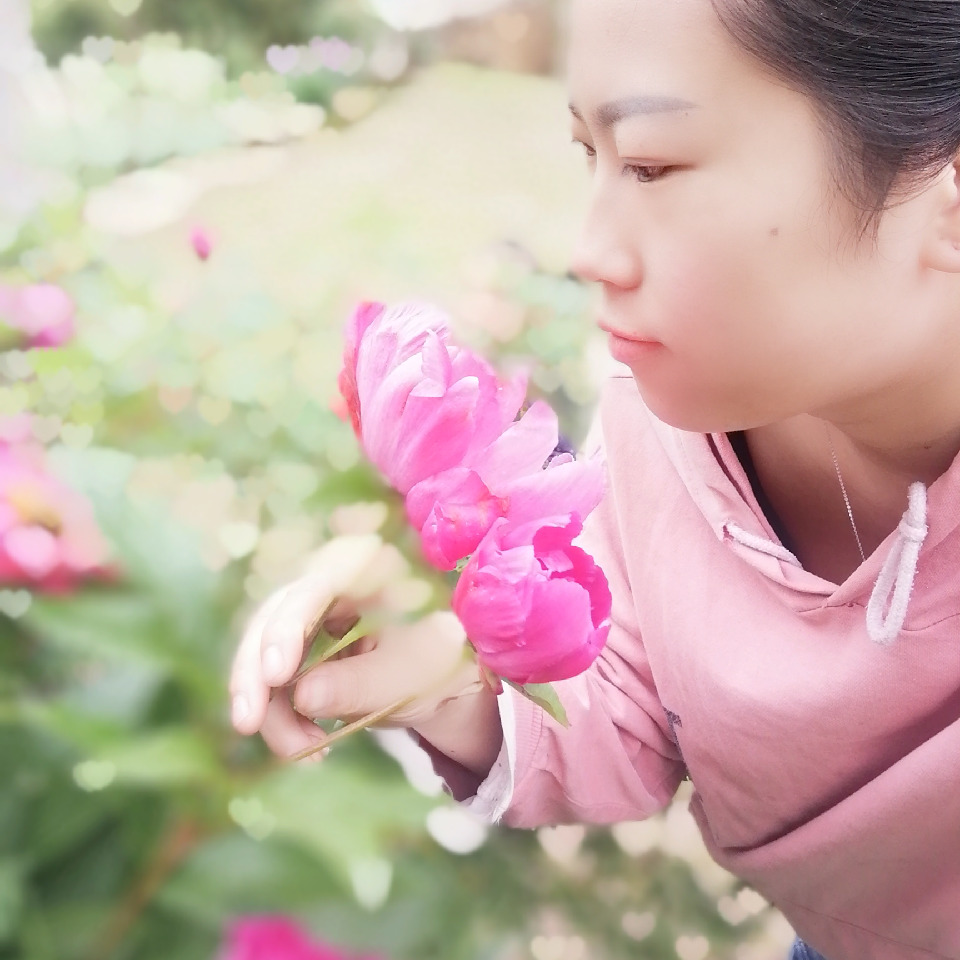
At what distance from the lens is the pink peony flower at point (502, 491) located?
28 centimetres

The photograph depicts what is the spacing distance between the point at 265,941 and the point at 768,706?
0.56 metres

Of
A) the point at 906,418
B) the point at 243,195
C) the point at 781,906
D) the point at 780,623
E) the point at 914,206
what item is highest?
the point at 914,206

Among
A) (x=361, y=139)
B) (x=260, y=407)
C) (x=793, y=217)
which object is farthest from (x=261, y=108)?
(x=793, y=217)

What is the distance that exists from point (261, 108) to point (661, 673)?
854 mm

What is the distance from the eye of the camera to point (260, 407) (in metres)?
0.57

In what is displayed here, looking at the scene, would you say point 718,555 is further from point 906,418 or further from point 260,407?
point 260,407

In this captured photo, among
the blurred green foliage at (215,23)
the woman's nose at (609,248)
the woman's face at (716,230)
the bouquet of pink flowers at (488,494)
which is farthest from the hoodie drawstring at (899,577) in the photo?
the blurred green foliage at (215,23)

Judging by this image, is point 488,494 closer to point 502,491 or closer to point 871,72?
point 502,491

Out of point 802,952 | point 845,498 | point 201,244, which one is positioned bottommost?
point 802,952

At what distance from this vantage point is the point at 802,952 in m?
0.99

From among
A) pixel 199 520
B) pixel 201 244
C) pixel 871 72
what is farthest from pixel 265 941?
pixel 201 244

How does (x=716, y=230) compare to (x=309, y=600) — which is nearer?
(x=309, y=600)

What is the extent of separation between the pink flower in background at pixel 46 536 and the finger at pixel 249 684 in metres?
0.04

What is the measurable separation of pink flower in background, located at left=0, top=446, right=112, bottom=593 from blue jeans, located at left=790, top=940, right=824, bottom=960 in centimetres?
88
